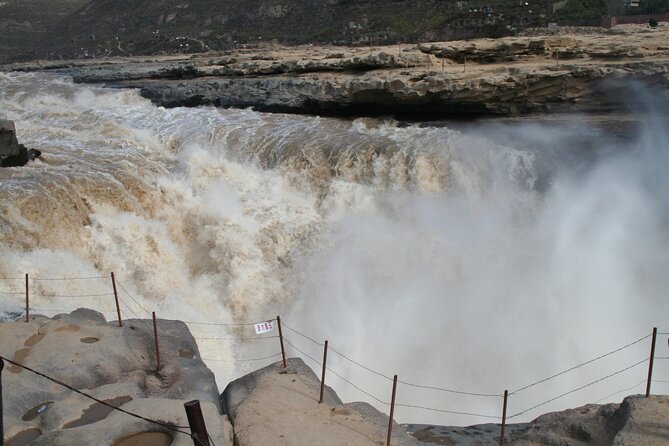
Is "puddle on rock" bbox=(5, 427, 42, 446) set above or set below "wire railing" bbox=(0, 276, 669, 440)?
below

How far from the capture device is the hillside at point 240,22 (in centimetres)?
4394

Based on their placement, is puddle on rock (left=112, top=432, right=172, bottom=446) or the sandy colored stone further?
the sandy colored stone

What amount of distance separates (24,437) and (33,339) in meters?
2.30

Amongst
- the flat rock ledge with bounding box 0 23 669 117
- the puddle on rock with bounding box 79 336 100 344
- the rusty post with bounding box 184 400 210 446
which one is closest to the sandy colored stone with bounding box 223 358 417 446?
the puddle on rock with bounding box 79 336 100 344

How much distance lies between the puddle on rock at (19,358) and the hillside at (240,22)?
125 feet

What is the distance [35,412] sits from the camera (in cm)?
762

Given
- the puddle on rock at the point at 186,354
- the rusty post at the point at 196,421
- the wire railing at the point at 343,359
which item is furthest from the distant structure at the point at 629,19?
the rusty post at the point at 196,421

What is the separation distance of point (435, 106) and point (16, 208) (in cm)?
1290

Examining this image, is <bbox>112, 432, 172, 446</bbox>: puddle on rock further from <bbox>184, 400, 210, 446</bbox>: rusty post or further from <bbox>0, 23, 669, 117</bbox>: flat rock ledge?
<bbox>0, 23, 669, 117</bbox>: flat rock ledge

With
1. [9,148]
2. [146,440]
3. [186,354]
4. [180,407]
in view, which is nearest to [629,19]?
[9,148]

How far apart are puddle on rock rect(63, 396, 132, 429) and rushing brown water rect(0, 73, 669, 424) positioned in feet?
12.4

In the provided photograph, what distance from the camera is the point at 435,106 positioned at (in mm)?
20000

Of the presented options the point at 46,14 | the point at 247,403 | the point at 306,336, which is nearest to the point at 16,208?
the point at 306,336

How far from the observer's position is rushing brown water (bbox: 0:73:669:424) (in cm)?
1177
